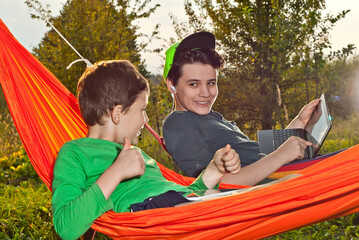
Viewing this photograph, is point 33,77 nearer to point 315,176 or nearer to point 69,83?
point 315,176

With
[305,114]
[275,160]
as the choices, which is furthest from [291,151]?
[305,114]

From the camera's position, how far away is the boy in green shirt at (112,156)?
1531 mm

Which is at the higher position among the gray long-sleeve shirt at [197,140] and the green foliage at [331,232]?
the gray long-sleeve shirt at [197,140]

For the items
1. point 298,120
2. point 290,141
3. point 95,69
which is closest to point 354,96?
point 298,120

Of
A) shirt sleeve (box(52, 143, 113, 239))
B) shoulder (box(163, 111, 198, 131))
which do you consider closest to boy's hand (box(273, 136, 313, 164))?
shoulder (box(163, 111, 198, 131))

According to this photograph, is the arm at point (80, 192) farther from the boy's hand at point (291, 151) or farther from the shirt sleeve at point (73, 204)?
the boy's hand at point (291, 151)

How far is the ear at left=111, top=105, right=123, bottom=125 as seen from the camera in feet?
5.65

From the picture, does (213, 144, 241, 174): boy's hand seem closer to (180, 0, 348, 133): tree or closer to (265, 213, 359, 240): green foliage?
(265, 213, 359, 240): green foliage

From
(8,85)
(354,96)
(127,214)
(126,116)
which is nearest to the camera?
(127,214)

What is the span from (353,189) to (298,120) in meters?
1.12

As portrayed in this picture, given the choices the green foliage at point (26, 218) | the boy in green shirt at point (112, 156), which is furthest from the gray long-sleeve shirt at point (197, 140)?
the green foliage at point (26, 218)

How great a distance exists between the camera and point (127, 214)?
1.60 metres

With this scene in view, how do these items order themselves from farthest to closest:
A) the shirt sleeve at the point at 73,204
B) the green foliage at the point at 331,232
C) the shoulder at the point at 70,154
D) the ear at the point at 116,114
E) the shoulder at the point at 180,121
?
the green foliage at the point at 331,232, the shoulder at the point at 180,121, the ear at the point at 116,114, the shoulder at the point at 70,154, the shirt sleeve at the point at 73,204

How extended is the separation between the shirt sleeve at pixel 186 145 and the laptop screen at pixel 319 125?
525 mm
